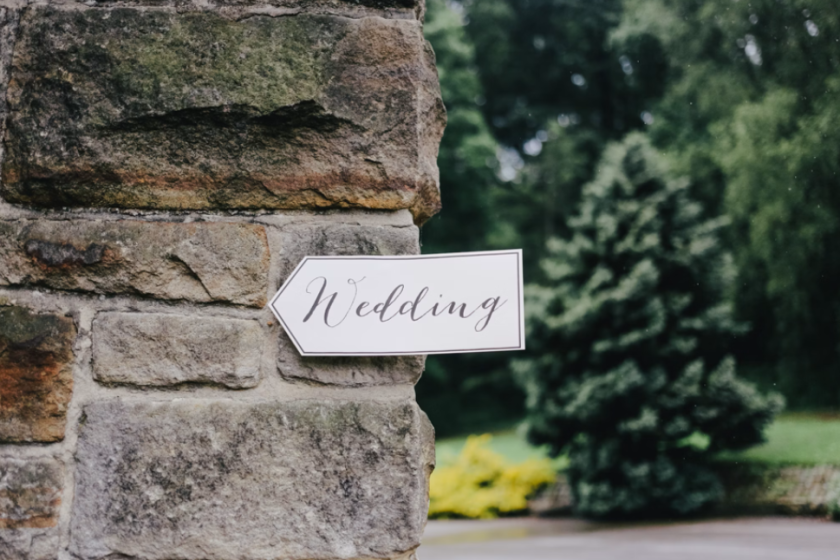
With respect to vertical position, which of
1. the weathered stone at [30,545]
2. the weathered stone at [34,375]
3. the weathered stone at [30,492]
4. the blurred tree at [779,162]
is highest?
the blurred tree at [779,162]

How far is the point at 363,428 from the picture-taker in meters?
1.05

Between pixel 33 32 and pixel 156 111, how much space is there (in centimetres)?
24

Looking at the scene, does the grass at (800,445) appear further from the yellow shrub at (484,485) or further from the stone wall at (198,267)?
the stone wall at (198,267)

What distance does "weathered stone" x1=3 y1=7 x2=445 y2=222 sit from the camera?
3.63 feet

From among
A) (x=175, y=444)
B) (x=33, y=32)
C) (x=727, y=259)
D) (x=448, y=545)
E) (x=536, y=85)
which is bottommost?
(x=448, y=545)

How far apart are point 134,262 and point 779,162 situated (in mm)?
11190

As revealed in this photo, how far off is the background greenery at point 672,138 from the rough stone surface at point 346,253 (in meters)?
8.00

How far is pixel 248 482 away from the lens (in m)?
1.04

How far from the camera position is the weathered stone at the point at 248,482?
1.03 metres

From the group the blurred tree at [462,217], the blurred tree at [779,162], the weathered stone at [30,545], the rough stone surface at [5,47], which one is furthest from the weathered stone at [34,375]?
the blurred tree at [462,217]

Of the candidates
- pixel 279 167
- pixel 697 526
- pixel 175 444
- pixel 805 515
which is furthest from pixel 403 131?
pixel 805 515

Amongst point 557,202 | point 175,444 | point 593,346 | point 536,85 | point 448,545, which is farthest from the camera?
point 536,85

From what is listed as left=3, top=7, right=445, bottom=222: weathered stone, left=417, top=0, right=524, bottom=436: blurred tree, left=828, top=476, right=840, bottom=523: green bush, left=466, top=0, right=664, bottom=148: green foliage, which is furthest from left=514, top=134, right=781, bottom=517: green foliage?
left=466, top=0, right=664, bottom=148: green foliage

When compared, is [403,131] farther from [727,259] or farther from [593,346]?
[727,259]
